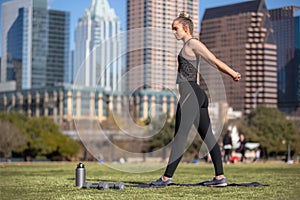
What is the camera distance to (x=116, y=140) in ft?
247

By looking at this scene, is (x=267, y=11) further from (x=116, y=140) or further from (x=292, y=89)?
(x=116, y=140)

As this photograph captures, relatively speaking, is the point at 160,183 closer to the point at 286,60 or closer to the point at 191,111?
the point at 191,111

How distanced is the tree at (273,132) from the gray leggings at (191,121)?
53486mm

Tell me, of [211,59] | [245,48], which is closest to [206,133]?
[211,59]

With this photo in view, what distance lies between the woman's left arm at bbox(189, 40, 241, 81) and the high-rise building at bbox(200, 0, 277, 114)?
82201 mm

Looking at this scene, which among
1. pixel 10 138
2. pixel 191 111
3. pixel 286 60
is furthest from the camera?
pixel 286 60

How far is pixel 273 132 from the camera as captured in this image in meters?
67.1

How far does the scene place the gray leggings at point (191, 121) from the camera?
9383 mm

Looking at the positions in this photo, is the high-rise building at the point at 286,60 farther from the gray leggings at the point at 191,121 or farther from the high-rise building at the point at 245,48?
the gray leggings at the point at 191,121

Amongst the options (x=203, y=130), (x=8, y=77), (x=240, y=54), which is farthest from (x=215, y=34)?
(x=203, y=130)

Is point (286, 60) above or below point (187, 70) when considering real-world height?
above

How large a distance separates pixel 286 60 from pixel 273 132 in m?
31.7

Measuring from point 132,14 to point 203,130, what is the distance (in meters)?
64.6

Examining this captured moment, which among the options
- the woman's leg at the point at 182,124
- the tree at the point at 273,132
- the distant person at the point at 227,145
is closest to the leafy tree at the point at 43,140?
the tree at the point at 273,132
